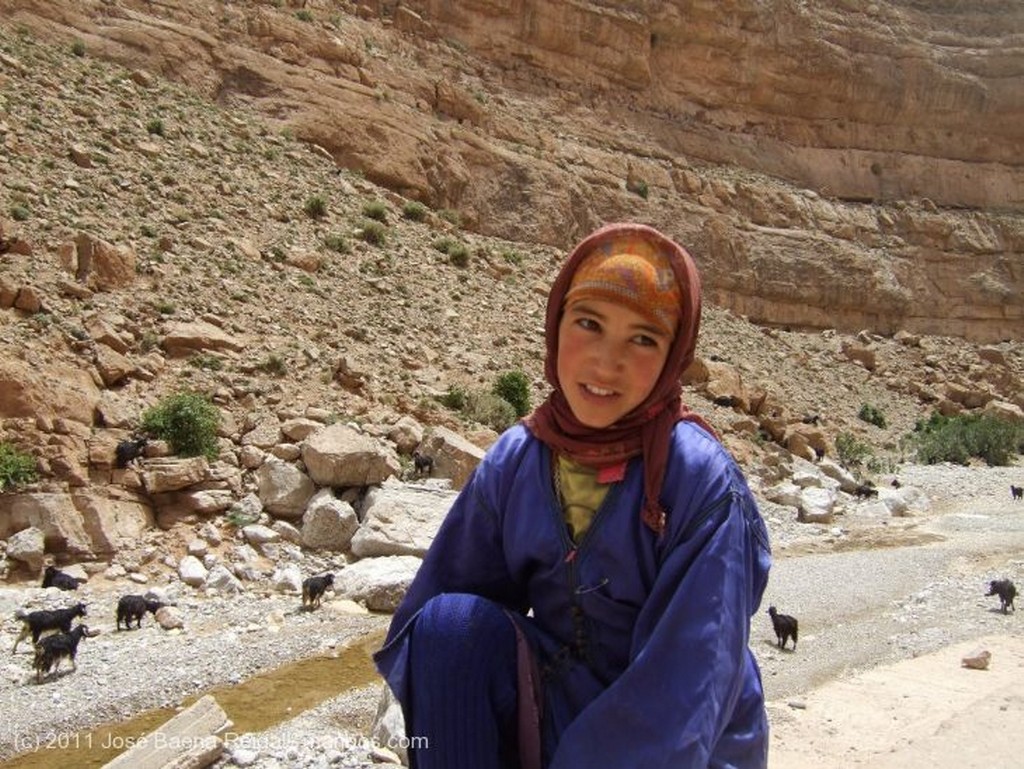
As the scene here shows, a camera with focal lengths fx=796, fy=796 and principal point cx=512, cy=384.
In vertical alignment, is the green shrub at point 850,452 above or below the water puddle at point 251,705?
below

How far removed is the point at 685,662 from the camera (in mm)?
1646

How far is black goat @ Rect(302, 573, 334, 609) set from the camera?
7.66 m

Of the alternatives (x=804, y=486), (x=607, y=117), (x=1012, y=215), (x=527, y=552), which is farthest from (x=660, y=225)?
(x=527, y=552)

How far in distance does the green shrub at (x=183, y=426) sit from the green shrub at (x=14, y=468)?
57.9 inches

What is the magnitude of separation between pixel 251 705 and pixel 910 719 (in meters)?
4.54

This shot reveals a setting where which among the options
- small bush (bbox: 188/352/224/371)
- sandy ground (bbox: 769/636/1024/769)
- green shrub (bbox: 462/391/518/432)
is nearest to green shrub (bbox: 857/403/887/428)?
green shrub (bbox: 462/391/518/432)

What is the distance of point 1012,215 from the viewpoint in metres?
39.8

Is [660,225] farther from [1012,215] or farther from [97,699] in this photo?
[97,699]

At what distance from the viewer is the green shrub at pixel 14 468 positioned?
8180mm

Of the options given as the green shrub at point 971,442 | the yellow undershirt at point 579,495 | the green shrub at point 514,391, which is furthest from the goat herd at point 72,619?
the green shrub at point 971,442

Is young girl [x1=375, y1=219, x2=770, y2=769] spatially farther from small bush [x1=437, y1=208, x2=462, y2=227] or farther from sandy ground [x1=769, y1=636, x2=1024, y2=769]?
small bush [x1=437, y1=208, x2=462, y2=227]

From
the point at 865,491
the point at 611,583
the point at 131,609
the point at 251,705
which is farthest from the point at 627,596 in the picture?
the point at 865,491

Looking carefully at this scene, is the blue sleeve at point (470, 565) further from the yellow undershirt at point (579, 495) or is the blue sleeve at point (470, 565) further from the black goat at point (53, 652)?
the black goat at point (53, 652)

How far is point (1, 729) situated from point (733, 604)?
5419 mm
